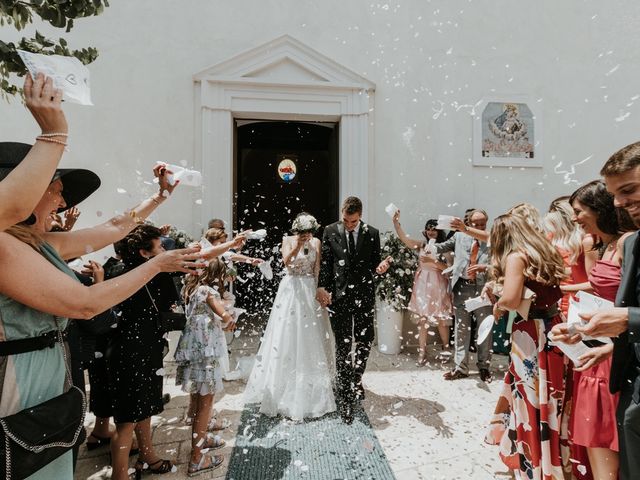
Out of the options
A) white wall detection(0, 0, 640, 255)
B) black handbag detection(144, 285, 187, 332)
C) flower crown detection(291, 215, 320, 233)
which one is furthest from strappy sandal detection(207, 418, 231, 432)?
white wall detection(0, 0, 640, 255)

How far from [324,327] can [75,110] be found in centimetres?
523

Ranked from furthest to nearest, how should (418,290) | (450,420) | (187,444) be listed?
(418,290) → (450,420) → (187,444)

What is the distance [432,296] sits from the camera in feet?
18.2

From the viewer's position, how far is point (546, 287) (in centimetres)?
255

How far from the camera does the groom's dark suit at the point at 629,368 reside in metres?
1.68

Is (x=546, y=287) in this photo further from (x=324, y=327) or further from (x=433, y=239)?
(x=433, y=239)

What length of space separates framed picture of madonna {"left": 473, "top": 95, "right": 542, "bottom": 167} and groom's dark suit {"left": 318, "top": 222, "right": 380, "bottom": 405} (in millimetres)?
3903

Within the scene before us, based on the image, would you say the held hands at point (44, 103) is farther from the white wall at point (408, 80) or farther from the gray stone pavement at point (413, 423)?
the white wall at point (408, 80)

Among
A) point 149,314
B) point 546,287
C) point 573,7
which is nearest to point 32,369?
point 149,314

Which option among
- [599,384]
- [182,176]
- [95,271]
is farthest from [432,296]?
[95,271]

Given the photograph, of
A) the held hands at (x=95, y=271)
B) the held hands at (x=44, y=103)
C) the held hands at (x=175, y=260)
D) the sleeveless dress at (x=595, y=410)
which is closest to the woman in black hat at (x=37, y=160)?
the held hands at (x=44, y=103)

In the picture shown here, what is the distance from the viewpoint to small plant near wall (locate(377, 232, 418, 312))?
582cm

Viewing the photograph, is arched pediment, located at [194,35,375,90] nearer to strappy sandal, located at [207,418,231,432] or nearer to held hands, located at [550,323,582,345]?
strappy sandal, located at [207,418,231,432]

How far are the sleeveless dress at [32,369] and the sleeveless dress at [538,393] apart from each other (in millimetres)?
2624
